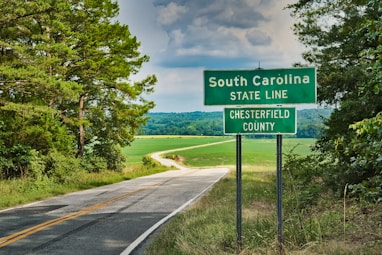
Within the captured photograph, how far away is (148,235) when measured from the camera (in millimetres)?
9422

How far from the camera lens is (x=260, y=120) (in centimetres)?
612

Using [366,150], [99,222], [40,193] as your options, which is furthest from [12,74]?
[366,150]

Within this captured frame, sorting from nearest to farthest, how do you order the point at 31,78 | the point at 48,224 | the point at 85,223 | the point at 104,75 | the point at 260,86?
the point at 260,86
the point at 48,224
the point at 85,223
the point at 31,78
the point at 104,75

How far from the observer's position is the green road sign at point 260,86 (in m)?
5.95

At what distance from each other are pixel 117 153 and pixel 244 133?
1145 inches

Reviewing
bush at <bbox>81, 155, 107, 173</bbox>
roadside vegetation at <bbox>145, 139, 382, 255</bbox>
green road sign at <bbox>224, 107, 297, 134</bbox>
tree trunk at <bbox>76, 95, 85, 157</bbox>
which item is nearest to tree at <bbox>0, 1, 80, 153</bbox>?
tree trunk at <bbox>76, 95, 85, 157</bbox>

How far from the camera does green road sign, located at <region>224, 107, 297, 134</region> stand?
607 centimetres

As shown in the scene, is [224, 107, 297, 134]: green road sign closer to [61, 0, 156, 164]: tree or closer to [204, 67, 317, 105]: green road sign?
[204, 67, 317, 105]: green road sign

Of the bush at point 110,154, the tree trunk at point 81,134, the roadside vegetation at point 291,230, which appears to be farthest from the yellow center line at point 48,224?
the bush at point 110,154

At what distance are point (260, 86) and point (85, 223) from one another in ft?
22.1

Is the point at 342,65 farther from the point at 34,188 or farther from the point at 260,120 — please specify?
the point at 34,188

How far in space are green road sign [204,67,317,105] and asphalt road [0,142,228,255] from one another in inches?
141

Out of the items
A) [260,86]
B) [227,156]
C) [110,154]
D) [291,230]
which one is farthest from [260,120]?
[227,156]

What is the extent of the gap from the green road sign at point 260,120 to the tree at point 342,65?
3860mm
